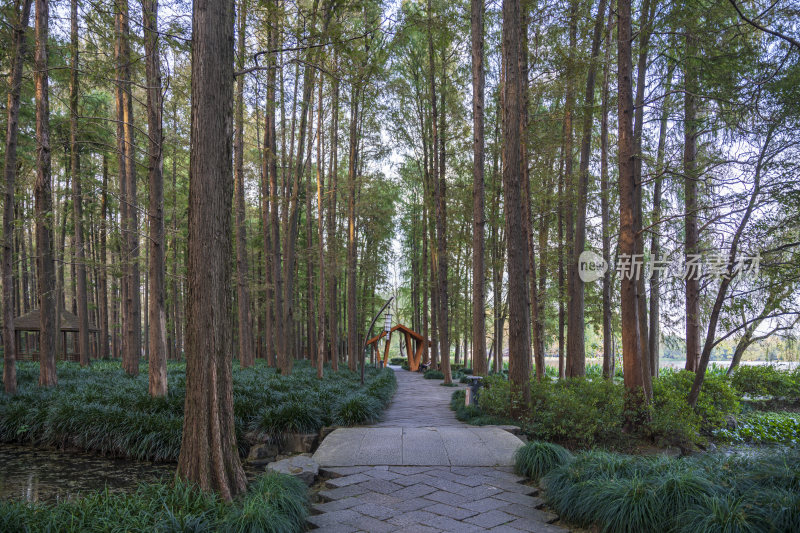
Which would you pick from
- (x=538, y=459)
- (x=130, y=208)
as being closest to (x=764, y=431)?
(x=538, y=459)

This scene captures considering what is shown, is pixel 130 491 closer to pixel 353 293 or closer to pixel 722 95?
pixel 722 95

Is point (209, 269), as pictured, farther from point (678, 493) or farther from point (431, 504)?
point (678, 493)


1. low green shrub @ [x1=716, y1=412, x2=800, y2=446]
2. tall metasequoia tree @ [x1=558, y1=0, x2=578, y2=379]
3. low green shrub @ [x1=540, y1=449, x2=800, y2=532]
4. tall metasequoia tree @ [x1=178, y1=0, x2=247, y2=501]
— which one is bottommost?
low green shrub @ [x1=716, y1=412, x2=800, y2=446]

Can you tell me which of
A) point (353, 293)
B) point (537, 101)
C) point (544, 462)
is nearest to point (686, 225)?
point (537, 101)

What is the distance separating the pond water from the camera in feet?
19.5

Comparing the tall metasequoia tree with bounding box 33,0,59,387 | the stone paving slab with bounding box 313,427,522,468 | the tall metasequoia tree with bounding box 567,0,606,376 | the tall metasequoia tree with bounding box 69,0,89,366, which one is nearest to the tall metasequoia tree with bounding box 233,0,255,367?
the tall metasequoia tree with bounding box 69,0,89,366

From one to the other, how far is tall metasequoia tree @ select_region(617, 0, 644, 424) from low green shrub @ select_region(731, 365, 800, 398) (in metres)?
8.01

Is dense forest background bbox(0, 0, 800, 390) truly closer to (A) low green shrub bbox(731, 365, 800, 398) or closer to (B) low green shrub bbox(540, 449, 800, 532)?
(A) low green shrub bbox(731, 365, 800, 398)

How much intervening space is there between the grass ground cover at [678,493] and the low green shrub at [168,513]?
2.28 m

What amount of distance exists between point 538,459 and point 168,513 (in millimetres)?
3530

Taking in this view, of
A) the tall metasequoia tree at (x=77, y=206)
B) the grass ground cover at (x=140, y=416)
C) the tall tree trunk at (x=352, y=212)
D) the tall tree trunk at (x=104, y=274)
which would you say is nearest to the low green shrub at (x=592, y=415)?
the grass ground cover at (x=140, y=416)

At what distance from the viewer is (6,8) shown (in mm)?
8773

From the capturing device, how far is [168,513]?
11.9 feet

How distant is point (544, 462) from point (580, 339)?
276 inches
